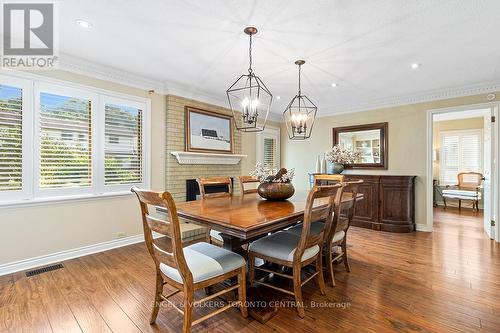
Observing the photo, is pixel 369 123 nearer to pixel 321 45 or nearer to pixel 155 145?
pixel 321 45

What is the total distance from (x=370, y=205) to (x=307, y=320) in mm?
3260

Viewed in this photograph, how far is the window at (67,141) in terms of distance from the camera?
8.86 feet

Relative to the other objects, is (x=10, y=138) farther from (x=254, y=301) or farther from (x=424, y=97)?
(x=424, y=97)

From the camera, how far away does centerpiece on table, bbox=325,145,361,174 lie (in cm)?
487

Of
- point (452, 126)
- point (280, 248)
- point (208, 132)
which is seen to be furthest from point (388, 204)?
point (452, 126)

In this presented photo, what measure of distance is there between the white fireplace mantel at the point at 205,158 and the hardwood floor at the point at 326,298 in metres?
1.53

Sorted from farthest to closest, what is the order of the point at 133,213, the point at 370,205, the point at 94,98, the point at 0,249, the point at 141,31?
the point at 370,205 < the point at 133,213 < the point at 94,98 < the point at 0,249 < the point at 141,31

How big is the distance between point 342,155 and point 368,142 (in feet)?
2.07

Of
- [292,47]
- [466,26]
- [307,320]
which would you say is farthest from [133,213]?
[466,26]

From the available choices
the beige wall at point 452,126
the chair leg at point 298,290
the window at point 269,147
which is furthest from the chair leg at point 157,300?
A: the beige wall at point 452,126

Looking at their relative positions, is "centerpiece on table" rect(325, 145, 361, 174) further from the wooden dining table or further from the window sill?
the window sill

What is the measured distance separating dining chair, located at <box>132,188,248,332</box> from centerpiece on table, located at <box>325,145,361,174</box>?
11.6 feet

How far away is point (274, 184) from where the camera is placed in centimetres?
253

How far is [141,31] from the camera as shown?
7.93 feet
